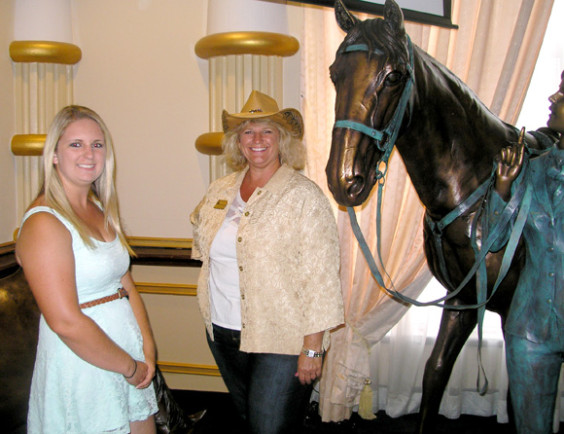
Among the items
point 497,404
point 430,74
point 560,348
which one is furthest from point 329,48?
point 497,404

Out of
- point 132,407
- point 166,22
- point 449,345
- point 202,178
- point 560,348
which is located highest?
point 166,22

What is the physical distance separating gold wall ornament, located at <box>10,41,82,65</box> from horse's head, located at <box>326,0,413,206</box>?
6.51 feet

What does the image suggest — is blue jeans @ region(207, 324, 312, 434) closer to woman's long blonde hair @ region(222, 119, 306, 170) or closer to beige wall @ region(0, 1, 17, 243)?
woman's long blonde hair @ region(222, 119, 306, 170)

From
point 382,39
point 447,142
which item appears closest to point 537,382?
point 447,142

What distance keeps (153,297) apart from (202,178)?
769 millimetres

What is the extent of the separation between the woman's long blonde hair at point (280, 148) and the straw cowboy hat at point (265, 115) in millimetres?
16

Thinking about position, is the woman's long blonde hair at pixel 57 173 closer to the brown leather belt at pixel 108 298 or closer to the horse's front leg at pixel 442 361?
the brown leather belt at pixel 108 298

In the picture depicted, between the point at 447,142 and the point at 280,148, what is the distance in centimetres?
62

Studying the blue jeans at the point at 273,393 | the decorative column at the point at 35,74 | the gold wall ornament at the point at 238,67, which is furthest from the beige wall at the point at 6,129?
the blue jeans at the point at 273,393

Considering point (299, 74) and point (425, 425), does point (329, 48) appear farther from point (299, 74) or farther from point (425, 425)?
point (425, 425)

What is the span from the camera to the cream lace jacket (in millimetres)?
1636

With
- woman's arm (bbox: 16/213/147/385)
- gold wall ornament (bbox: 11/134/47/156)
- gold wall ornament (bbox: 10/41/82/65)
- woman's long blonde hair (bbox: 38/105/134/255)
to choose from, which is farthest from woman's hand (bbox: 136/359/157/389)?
gold wall ornament (bbox: 10/41/82/65)

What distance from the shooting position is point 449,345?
5.48 feet

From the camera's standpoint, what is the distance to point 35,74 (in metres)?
2.71
